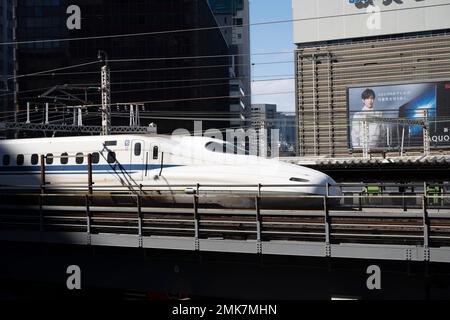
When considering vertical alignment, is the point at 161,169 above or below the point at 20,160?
below

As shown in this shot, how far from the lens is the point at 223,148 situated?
70.1 ft

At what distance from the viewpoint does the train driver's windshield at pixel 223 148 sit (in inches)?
837

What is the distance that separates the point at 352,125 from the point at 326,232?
11050 centimetres

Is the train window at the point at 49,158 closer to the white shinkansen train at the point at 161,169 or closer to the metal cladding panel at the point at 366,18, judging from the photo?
the white shinkansen train at the point at 161,169

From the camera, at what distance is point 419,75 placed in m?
164

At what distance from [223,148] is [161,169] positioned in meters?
2.28

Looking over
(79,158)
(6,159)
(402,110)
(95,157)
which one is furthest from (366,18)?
(95,157)

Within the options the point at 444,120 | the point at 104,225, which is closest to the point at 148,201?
the point at 104,225

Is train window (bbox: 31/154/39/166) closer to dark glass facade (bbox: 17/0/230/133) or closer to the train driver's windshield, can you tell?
the train driver's windshield

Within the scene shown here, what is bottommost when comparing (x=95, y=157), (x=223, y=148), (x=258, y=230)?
(x=258, y=230)

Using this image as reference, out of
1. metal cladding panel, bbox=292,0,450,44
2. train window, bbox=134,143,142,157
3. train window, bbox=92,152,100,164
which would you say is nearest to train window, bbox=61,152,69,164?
train window, bbox=92,152,100,164

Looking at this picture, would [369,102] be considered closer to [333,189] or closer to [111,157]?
[111,157]

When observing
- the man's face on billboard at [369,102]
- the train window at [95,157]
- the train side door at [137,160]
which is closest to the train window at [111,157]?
the train window at [95,157]
